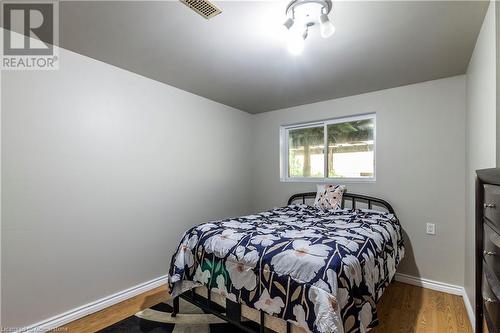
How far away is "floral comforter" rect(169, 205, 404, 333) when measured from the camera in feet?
4.46

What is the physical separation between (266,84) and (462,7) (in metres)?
1.74

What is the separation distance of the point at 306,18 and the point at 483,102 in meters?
1.38

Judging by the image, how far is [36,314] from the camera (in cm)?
192

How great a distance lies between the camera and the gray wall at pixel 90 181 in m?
1.87

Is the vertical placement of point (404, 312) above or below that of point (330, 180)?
below

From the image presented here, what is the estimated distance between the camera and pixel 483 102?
1.78m

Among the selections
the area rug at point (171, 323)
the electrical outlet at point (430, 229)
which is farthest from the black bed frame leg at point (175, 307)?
the electrical outlet at point (430, 229)

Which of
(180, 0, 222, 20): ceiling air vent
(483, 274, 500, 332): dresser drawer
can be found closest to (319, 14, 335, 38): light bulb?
(180, 0, 222, 20): ceiling air vent

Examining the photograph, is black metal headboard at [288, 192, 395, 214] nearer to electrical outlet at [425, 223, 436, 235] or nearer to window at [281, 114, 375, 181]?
window at [281, 114, 375, 181]

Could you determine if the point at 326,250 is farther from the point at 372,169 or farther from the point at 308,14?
the point at 372,169

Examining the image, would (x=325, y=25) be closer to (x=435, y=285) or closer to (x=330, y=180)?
(x=330, y=180)

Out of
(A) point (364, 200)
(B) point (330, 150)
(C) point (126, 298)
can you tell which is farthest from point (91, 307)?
(B) point (330, 150)

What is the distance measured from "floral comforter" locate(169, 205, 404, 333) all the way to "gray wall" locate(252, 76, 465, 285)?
28.7 inches

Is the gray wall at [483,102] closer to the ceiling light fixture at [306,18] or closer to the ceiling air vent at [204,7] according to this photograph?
the ceiling light fixture at [306,18]
